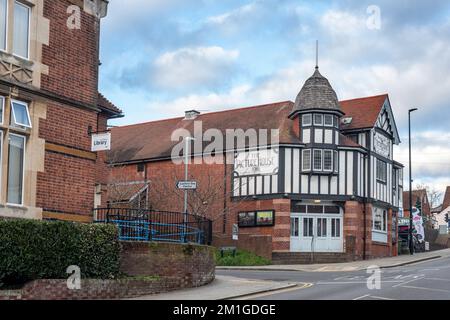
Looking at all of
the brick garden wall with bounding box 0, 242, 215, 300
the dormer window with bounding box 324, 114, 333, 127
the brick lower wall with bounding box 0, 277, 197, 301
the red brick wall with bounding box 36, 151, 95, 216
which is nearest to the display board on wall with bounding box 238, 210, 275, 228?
the dormer window with bounding box 324, 114, 333, 127

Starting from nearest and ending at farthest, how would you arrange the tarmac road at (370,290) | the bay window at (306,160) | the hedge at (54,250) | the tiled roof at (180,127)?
the hedge at (54,250)
the tarmac road at (370,290)
the bay window at (306,160)
the tiled roof at (180,127)

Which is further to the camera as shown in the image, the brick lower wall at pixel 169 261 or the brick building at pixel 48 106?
the brick lower wall at pixel 169 261

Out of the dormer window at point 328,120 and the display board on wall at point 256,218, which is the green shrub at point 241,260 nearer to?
the display board on wall at point 256,218

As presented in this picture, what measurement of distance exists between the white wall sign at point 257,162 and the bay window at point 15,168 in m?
23.0

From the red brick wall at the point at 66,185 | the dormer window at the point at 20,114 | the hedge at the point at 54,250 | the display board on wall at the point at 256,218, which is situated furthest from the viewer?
the display board on wall at the point at 256,218

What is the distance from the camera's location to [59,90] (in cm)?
1964

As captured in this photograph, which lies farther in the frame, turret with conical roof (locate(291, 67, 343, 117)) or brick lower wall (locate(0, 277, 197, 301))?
turret with conical roof (locate(291, 67, 343, 117))

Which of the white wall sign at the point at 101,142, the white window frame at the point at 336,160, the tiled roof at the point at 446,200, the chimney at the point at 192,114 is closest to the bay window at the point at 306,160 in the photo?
the white window frame at the point at 336,160

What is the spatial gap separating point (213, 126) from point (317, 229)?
1018 cm

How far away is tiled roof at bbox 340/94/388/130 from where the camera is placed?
1698 inches

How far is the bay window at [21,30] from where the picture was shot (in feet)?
60.9

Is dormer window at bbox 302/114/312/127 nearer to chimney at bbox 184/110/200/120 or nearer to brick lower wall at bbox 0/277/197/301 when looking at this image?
chimney at bbox 184/110/200/120

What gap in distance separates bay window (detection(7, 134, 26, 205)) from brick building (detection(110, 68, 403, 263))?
2159cm
